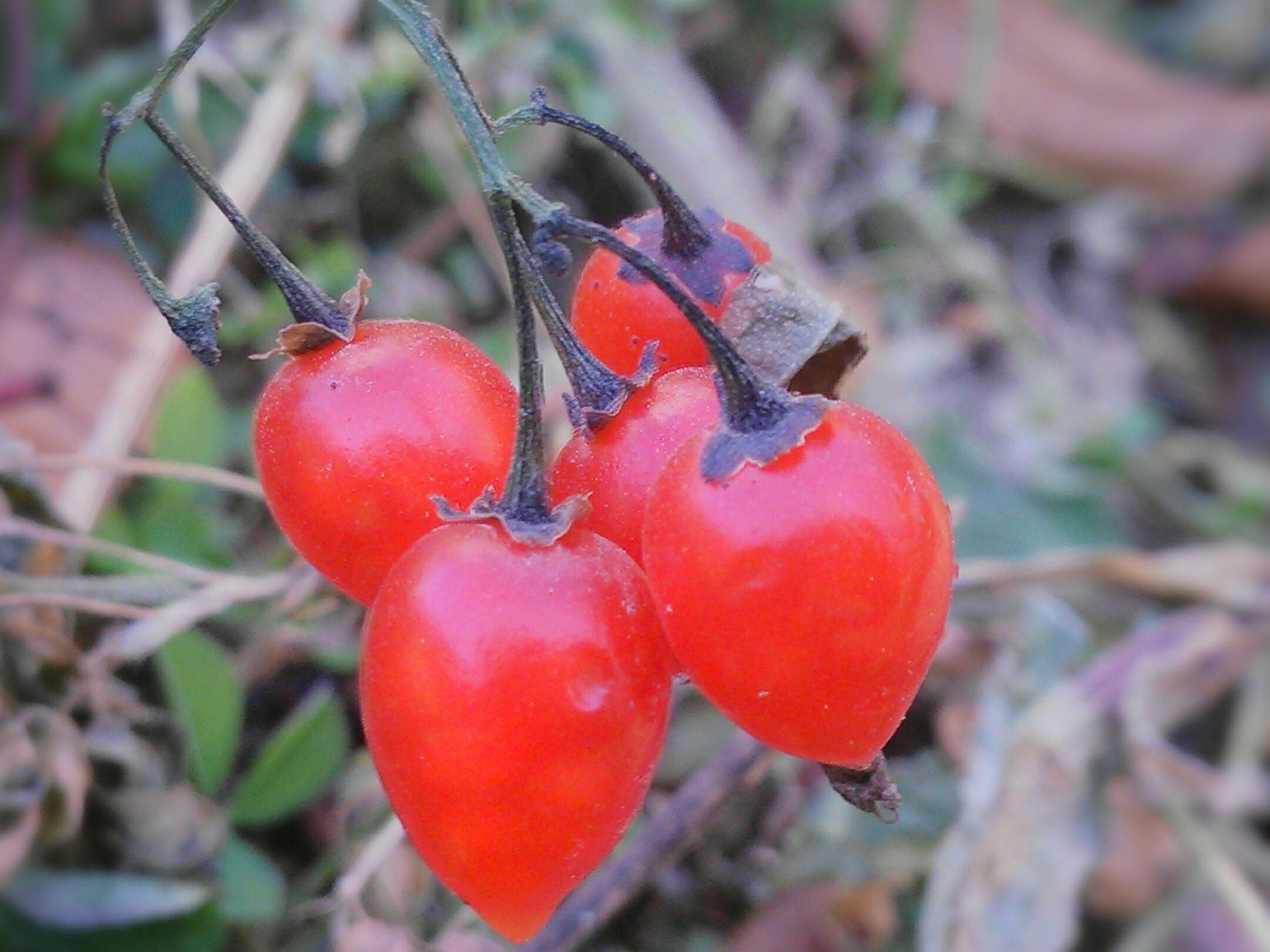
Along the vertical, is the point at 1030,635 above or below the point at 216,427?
below

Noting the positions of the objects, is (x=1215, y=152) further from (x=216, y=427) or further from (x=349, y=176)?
(x=216, y=427)

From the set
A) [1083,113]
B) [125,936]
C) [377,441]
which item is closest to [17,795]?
[125,936]

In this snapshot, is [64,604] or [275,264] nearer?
[275,264]

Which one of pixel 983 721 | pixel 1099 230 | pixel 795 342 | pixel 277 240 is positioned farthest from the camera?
pixel 1099 230

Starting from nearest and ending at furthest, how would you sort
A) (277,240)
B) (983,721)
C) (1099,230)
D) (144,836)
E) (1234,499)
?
(144,836), (983,721), (277,240), (1234,499), (1099,230)

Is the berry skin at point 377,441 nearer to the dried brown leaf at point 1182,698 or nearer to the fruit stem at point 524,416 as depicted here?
the fruit stem at point 524,416

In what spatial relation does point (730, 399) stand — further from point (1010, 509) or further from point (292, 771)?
point (1010, 509)

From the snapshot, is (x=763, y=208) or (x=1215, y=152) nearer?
(x=763, y=208)

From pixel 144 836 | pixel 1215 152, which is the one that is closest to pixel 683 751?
pixel 144 836
